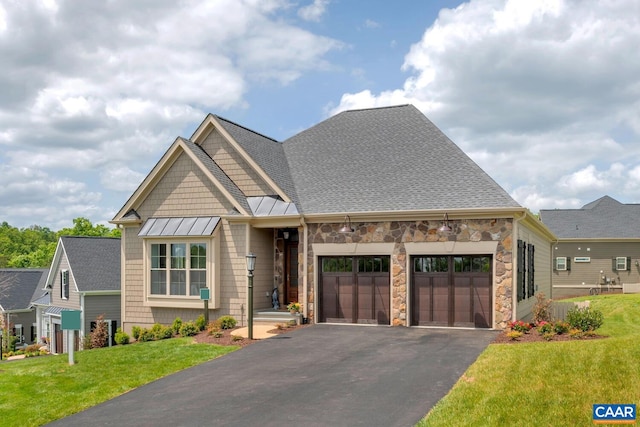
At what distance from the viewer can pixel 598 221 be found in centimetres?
4534

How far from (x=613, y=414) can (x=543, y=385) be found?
165 cm

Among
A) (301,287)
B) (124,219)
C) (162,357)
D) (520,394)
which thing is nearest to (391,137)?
(301,287)

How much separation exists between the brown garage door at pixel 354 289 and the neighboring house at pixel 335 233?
37 millimetres

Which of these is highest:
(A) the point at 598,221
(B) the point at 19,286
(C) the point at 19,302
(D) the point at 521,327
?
(A) the point at 598,221

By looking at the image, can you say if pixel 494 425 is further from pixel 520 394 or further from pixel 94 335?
pixel 94 335

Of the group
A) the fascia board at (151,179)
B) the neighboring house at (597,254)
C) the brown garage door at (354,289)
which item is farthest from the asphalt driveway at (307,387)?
the neighboring house at (597,254)

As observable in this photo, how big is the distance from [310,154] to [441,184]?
6554 millimetres

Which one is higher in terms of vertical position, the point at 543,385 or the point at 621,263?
the point at 621,263

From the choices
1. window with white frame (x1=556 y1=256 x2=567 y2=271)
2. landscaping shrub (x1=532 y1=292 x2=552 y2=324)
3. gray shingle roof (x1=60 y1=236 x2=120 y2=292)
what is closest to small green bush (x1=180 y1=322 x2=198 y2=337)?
landscaping shrub (x1=532 y1=292 x2=552 y2=324)

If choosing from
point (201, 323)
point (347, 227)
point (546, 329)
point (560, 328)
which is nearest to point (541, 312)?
point (560, 328)

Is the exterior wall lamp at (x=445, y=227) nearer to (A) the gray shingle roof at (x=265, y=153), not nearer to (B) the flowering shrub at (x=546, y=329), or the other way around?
(B) the flowering shrub at (x=546, y=329)

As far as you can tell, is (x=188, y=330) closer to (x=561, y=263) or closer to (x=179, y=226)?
(x=179, y=226)

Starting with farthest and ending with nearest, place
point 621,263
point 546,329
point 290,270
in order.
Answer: point 621,263, point 290,270, point 546,329

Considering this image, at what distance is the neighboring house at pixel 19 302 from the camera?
39.8 m
